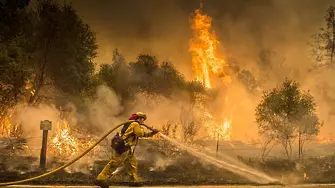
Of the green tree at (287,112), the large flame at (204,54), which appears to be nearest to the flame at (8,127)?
the green tree at (287,112)

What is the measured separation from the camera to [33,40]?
26.6m

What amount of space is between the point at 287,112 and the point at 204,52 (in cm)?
4399

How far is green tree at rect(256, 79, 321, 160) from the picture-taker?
19.6m

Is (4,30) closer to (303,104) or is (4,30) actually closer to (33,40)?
(33,40)

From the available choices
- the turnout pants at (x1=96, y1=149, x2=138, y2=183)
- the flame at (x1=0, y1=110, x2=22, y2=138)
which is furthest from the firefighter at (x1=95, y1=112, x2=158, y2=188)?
the flame at (x1=0, y1=110, x2=22, y2=138)

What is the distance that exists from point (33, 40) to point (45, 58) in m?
1.68

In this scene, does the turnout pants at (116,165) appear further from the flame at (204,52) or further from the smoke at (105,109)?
the flame at (204,52)

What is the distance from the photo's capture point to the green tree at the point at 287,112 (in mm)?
19594

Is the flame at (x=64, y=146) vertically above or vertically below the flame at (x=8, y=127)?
below

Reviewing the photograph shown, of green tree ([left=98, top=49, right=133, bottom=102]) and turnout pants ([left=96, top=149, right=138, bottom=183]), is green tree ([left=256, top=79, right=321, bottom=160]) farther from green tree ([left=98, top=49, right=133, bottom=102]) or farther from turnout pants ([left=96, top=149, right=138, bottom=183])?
→ green tree ([left=98, top=49, right=133, bottom=102])

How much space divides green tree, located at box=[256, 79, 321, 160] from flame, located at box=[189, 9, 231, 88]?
40452 millimetres

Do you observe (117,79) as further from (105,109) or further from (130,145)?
(130,145)

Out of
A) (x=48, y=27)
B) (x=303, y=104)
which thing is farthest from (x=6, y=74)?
(x=303, y=104)

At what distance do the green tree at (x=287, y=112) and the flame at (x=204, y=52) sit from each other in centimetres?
4045
